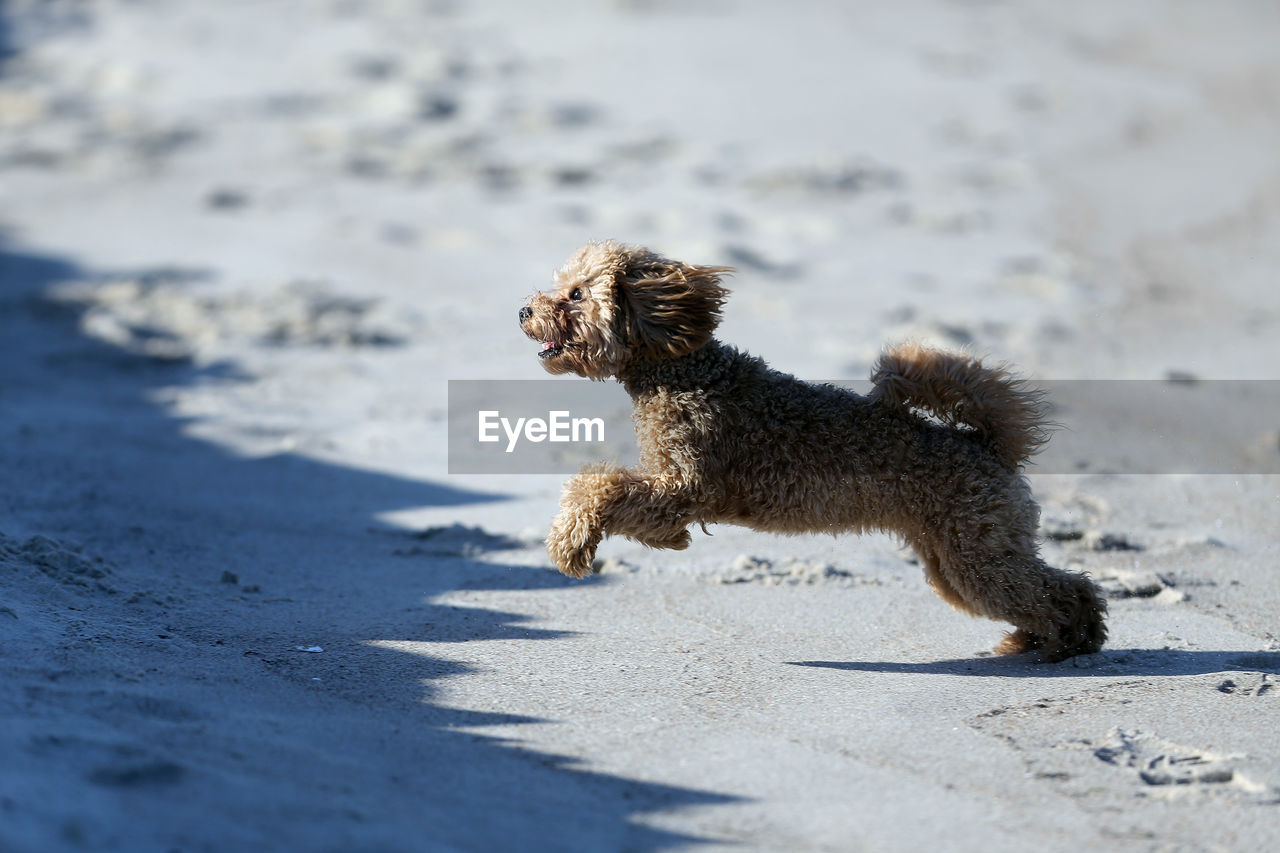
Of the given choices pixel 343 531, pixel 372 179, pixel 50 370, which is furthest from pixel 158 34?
pixel 343 531

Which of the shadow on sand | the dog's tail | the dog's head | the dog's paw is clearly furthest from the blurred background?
the dog's tail

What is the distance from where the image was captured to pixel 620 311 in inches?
173

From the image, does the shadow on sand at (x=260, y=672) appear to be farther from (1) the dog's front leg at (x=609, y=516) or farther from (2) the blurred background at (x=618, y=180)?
(2) the blurred background at (x=618, y=180)

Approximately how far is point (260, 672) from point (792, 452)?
179cm

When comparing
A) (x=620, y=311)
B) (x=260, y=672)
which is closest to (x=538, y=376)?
(x=620, y=311)

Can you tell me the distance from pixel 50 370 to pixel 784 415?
5999mm

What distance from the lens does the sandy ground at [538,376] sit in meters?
3.41

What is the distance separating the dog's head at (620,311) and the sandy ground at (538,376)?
1.00 meters

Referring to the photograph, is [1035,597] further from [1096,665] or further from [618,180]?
[618,180]

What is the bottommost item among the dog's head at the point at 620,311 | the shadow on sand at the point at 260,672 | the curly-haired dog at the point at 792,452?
the shadow on sand at the point at 260,672

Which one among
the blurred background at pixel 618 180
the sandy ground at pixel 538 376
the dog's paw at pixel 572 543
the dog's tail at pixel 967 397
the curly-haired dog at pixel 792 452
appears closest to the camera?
the sandy ground at pixel 538 376

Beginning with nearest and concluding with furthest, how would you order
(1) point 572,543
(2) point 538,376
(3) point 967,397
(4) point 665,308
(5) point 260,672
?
1. (5) point 260,672
2. (1) point 572,543
3. (4) point 665,308
4. (3) point 967,397
5. (2) point 538,376

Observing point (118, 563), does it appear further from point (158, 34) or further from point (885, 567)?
point (158, 34)


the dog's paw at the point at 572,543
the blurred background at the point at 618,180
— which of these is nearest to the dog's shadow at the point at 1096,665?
the dog's paw at the point at 572,543
